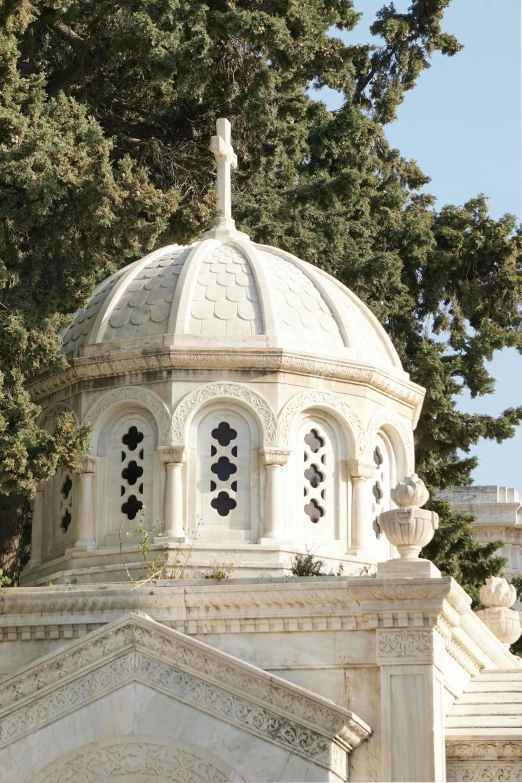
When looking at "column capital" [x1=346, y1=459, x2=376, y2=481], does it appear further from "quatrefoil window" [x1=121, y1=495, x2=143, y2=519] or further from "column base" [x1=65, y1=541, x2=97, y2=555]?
"column base" [x1=65, y1=541, x2=97, y2=555]

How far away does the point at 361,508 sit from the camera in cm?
2097

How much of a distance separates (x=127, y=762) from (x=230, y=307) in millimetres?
7030

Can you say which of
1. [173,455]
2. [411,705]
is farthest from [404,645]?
[173,455]

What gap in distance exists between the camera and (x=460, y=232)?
30891mm

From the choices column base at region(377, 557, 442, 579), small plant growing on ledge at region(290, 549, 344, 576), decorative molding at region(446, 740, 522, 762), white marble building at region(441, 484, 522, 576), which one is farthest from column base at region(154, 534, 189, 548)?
white marble building at region(441, 484, 522, 576)

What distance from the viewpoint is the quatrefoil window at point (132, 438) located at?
69.2 feet

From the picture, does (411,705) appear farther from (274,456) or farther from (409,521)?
(274,456)

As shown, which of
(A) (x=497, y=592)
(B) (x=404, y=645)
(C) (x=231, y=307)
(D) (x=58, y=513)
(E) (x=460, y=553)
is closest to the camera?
(B) (x=404, y=645)

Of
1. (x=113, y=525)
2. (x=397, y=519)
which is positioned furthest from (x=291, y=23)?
(x=397, y=519)

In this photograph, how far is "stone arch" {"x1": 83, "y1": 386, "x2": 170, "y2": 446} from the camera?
20688mm

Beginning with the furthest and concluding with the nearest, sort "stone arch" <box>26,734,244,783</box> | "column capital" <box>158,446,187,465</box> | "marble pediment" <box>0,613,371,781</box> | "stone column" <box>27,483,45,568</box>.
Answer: "stone column" <box>27,483,45,568</box> → "column capital" <box>158,446,187,465</box> → "stone arch" <box>26,734,244,783</box> → "marble pediment" <box>0,613,371,781</box>

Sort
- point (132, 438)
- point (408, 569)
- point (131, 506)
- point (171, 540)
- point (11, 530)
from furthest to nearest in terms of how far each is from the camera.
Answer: point (11, 530)
point (132, 438)
point (131, 506)
point (171, 540)
point (408, 569)

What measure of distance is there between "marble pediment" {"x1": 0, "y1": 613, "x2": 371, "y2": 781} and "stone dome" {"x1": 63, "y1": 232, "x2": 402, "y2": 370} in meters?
5.38

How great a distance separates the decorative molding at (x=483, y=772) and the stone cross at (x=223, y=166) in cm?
919
